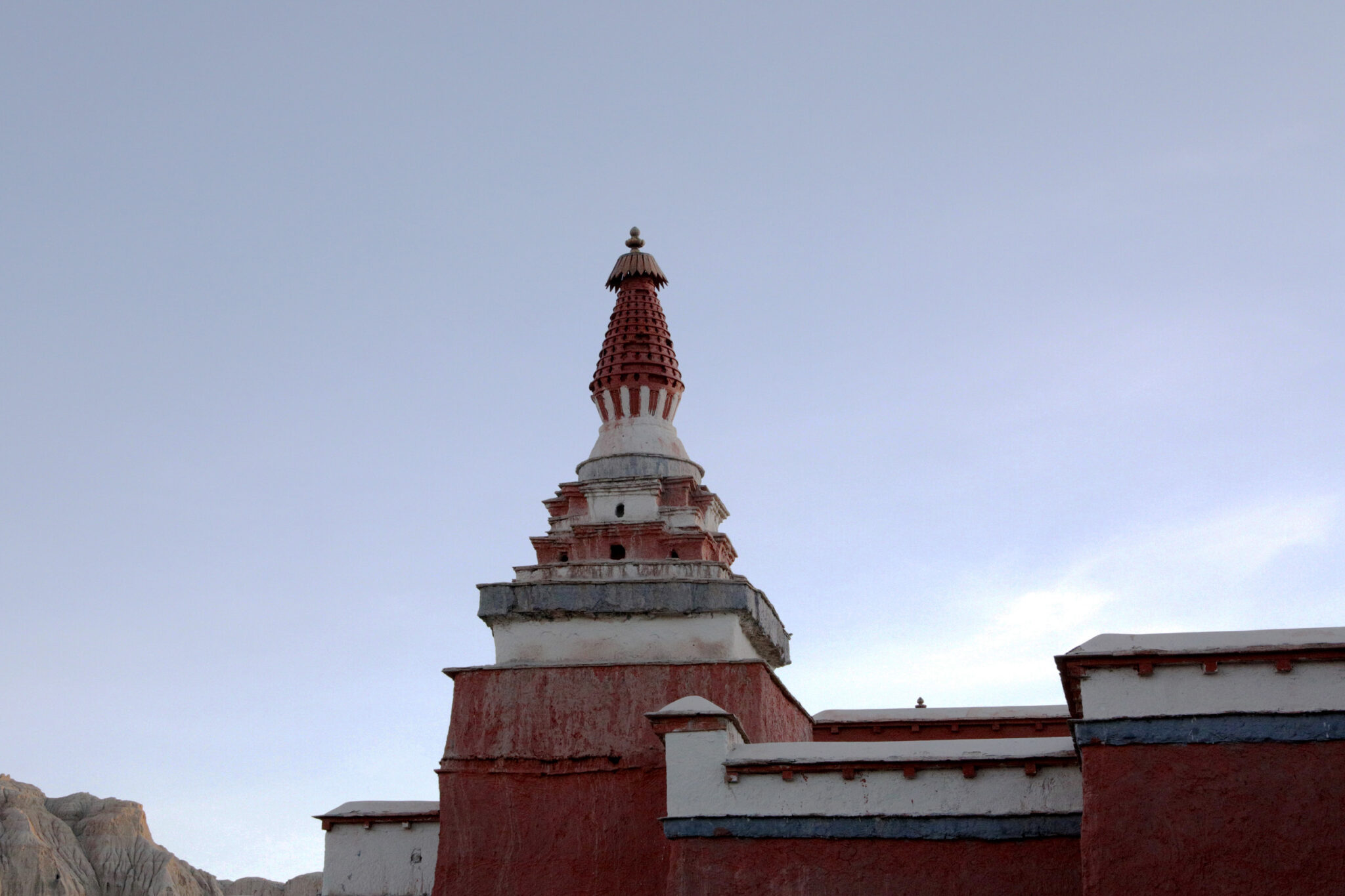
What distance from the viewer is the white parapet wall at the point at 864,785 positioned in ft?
39.7

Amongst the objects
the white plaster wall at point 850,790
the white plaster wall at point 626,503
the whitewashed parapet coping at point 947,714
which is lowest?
the white plaster wall at point 850,790

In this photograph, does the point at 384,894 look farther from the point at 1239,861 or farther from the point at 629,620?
the point at 1239,861

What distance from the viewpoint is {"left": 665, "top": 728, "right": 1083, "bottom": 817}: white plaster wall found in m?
12.1

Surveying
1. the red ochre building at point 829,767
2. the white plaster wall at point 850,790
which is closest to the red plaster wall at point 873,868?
the red ochre building at point 829,767

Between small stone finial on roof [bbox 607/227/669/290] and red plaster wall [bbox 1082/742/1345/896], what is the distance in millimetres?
13754

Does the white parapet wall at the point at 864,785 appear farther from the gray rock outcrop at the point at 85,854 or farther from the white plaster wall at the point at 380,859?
the gray rock outcrop at the point at 85,854

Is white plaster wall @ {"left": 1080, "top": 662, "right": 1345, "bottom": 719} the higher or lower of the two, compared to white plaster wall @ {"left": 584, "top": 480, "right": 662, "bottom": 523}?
lower

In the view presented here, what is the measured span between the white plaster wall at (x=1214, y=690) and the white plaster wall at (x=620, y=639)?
5.74 meters

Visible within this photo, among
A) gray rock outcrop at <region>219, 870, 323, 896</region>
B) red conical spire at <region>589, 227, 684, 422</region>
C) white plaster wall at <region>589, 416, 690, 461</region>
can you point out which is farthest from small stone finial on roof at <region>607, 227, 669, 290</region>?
gray rock outcrop at <region>219, 870, 323, 896</region>

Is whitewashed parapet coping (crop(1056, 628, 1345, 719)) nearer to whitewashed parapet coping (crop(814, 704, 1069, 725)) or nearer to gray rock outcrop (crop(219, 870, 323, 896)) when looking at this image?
whitewashed parapet coping (crop(814, 704, 1069, 725))

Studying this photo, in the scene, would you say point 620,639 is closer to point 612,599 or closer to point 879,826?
point 612,599

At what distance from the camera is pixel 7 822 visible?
2891cm

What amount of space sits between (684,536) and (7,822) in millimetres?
18651

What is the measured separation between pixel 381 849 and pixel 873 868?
24.2ft
